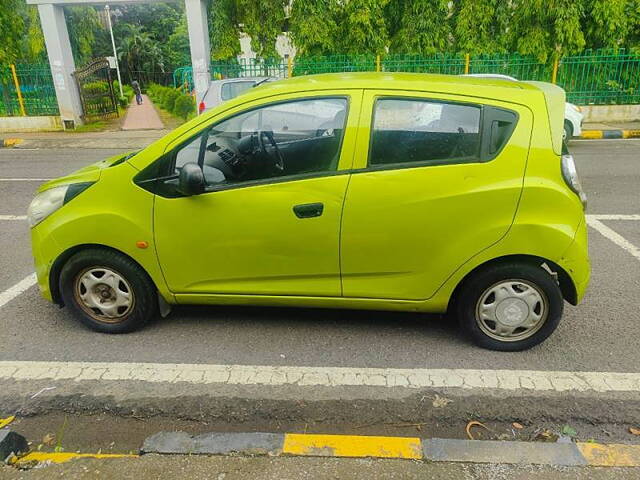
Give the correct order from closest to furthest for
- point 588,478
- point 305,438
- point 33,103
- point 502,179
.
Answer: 1. point 588,478
2. point 305,438
3. point 502,179
4. point 33,103

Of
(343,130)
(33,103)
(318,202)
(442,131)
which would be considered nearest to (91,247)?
(318,202)

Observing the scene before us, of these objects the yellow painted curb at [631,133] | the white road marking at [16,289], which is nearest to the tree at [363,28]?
the yellow painted curb at [631,133]

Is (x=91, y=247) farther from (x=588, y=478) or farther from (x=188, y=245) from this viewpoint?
(x=588, y=478)

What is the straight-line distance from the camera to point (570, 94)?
14.1 meters

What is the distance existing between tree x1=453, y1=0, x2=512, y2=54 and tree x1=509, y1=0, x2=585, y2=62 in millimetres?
343

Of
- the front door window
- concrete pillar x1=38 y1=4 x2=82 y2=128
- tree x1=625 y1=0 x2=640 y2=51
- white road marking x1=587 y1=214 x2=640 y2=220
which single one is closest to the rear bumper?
the front door window

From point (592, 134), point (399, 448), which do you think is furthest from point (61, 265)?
point (592, 134)

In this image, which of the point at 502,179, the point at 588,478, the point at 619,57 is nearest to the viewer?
the point at 588,478

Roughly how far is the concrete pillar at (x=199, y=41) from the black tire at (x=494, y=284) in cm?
1252

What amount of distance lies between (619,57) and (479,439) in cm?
1433

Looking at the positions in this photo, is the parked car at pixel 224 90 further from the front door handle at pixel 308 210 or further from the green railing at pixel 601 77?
the green railing at pixel 601 77

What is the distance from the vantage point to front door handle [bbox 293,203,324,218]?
3.00m

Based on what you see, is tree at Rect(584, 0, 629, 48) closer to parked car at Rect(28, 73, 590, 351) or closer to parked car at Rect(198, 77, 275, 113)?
parked car at Rect(198, 77, 275, 113)

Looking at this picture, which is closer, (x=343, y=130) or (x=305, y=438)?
(x=305, y=438)
